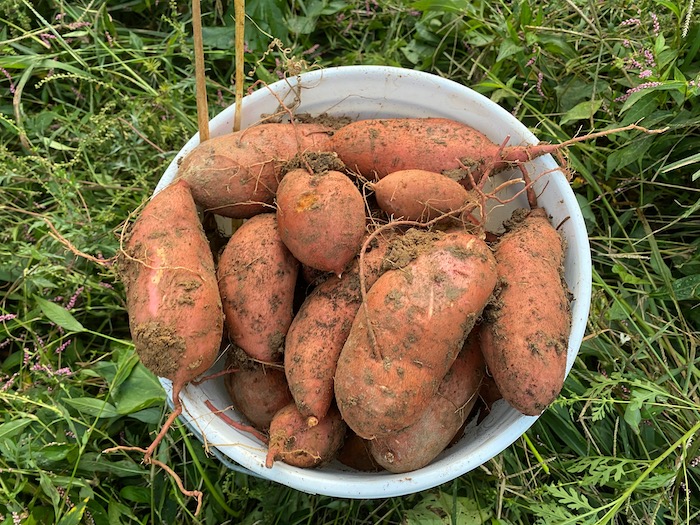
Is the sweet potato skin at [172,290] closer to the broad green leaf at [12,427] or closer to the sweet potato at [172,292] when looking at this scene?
the sweet potato at [172,292]

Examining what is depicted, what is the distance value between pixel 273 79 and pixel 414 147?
0.52 meters

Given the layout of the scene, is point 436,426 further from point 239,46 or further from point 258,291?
point 239,46

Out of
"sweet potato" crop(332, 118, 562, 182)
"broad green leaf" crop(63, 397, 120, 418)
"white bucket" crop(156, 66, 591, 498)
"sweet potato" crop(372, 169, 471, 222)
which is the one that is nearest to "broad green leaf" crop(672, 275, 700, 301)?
"white bucket" crop(156, 66, 591, 498)

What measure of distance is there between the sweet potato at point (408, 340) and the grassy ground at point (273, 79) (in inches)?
13.1

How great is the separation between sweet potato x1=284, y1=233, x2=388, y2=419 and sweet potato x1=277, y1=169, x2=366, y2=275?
33 millimetres

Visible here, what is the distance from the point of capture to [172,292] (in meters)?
0.93

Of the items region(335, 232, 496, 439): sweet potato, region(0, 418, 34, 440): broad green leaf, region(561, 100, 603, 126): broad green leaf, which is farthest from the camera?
region(561, 100, 603, 126): broad green leaf

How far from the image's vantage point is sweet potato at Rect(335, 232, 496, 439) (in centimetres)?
88

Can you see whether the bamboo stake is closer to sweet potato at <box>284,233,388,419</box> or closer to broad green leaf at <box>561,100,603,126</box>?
sweet potato at <box>284,233,388,419</box>

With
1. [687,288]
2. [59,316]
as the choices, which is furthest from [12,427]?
[687,288]

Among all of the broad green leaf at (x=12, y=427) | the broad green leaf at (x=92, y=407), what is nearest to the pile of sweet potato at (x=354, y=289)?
the broad green leaf at (x=92, y=407)

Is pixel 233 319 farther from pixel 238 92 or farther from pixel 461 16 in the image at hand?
pixel 461 16

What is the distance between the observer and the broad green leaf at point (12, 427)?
3.82 ft

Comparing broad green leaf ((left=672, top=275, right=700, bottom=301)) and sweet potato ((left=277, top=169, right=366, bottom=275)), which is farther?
broad green leaf ((left=672, top=275, right=700, bottom=301))
